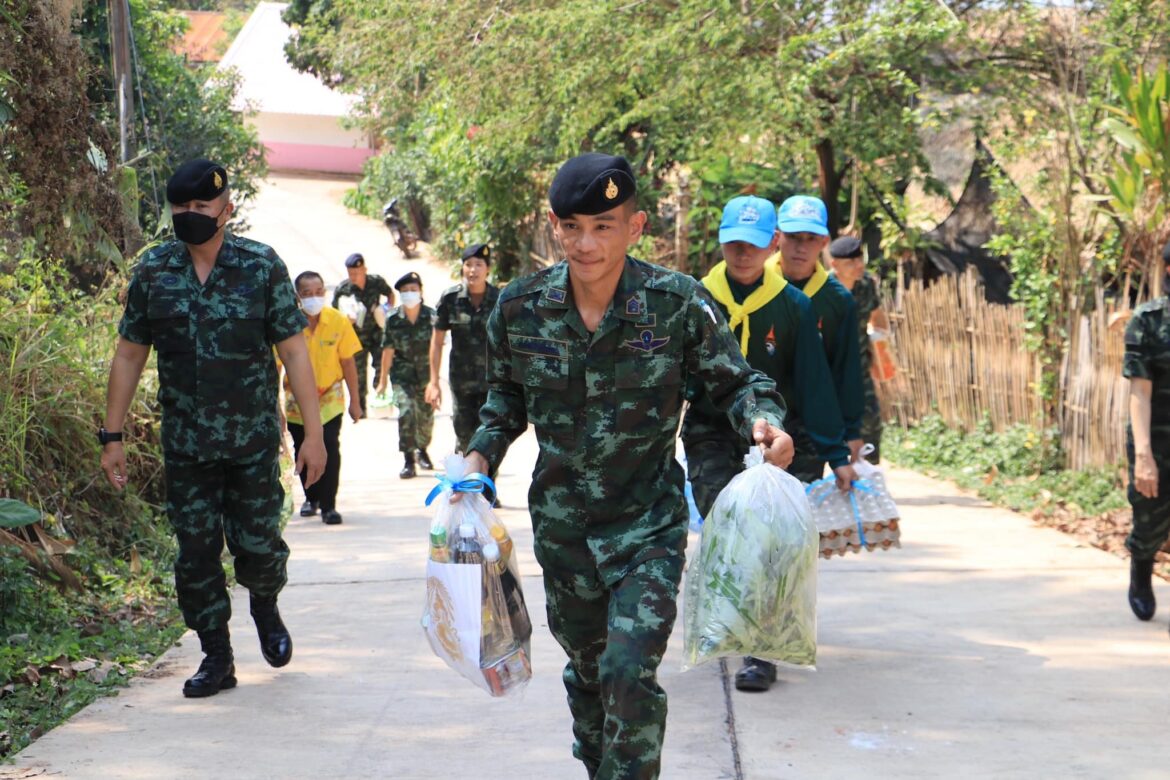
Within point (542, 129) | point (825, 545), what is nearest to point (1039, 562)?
point (825, 545)

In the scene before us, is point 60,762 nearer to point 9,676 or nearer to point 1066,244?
point 9,676

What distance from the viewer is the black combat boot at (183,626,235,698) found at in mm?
5355

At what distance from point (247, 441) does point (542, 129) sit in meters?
11.8

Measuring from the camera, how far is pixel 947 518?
9.55m

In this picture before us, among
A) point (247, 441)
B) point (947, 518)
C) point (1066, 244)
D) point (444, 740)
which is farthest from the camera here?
point (1066, 244)

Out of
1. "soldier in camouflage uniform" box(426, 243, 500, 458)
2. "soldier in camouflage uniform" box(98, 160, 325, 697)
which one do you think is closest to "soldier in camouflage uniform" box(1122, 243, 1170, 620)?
"soldier in camouflage uniform" box(98, 160, 325, 697)

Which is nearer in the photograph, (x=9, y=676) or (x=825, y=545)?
(x=9, y=676)

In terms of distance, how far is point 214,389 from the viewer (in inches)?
204

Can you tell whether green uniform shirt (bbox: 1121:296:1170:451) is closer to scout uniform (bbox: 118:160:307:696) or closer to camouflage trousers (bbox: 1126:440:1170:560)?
camouflage trousers (bbox: 1126:440:1170:560)

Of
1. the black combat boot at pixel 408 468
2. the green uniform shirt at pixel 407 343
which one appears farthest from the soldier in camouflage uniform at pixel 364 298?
the black combat boot at pixel 408 468

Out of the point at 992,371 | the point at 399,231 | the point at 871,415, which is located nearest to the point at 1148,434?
the point at 871,415

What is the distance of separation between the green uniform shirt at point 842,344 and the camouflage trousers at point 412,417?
6.22 meters

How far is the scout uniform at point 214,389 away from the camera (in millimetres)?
5168

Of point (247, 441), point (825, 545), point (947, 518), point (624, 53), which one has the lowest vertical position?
point (947, 518)
